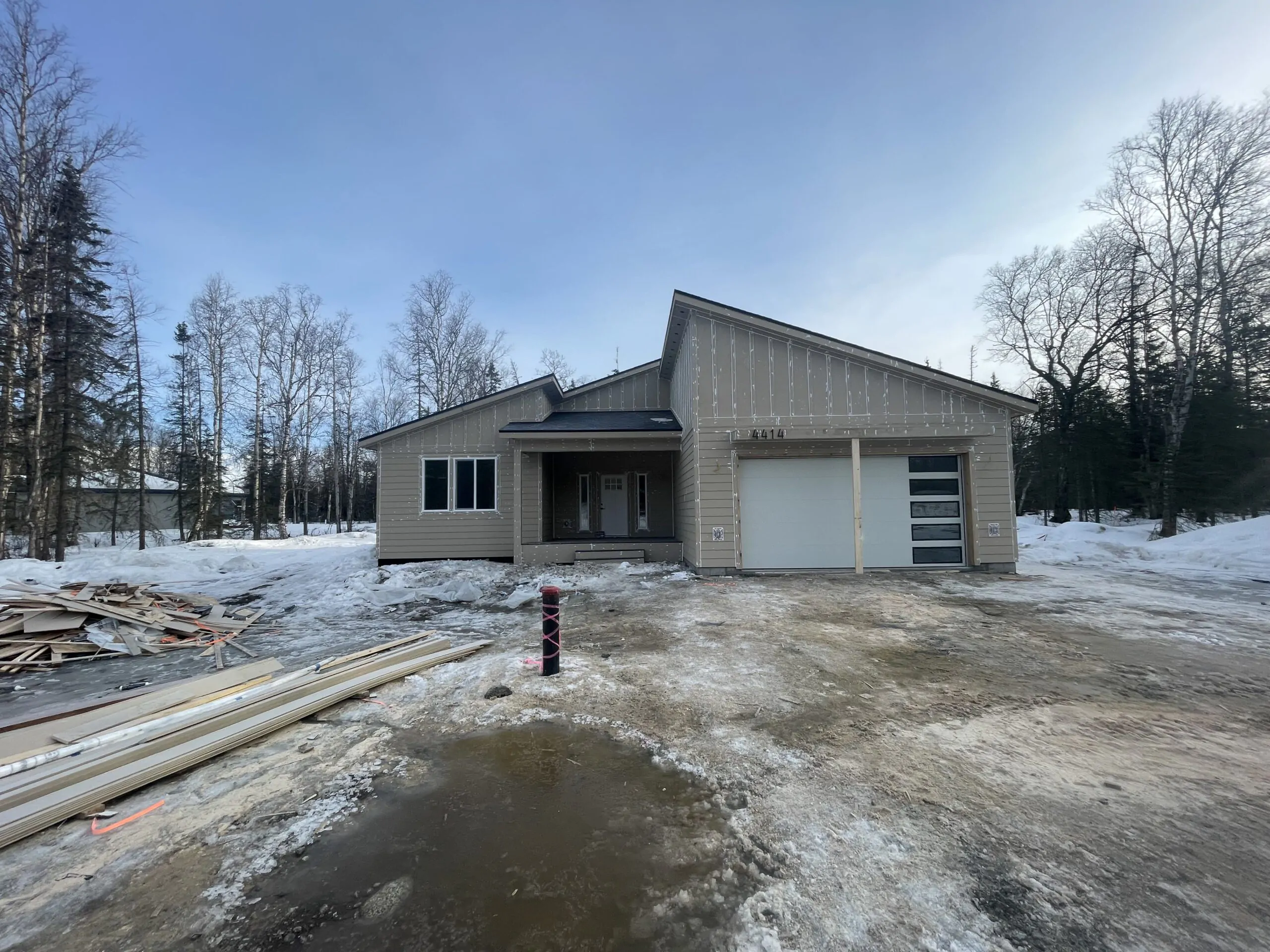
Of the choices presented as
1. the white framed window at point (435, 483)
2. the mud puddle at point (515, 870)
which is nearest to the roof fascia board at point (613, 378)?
the white framed window at point (435, 483)

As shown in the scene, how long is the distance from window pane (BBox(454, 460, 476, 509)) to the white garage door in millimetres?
7045

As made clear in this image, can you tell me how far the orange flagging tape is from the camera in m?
2.64

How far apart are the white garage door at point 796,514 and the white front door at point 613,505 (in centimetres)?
598

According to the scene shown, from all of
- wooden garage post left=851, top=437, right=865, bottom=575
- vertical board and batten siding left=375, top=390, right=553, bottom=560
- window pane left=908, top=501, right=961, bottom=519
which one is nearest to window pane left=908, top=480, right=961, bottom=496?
window pane left=908, top=501, right=961, bottom=519

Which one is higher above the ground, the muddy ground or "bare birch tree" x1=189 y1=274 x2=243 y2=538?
"bare birch tree" x1=189 y1=274 x2=243 y2=538

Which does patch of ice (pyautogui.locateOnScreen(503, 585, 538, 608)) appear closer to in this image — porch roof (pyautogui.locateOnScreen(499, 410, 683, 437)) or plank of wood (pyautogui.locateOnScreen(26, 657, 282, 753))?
plank of wood (pyautogui.locateOnScreen(26, 657, 282, 753))

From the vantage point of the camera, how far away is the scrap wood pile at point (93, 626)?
5.95m

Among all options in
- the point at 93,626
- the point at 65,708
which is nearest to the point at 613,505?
the point at 93,626

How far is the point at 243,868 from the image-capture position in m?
2.34

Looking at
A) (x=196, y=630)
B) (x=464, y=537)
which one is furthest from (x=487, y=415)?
(x=196, y=630)

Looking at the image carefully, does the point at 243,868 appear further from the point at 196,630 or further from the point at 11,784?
the point at 196,630

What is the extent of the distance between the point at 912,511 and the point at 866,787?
9.50 m

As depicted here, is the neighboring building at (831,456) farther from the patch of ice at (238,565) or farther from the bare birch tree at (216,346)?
the bare birch tree at (216,346)

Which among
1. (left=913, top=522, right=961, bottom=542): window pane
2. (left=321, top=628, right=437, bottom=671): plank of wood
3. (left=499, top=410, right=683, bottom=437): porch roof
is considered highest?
(left=499, top=410, right=683, bottom=437): porch roof
